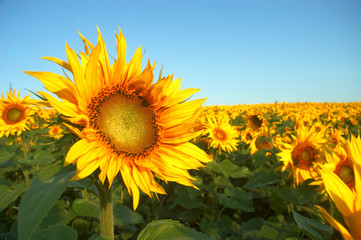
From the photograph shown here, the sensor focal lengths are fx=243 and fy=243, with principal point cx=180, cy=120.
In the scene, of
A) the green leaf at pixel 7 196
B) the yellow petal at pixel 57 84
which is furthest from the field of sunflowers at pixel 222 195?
the yellow petal at pixel 57 84

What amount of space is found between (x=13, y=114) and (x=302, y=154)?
18.2ft

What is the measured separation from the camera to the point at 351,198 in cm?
83

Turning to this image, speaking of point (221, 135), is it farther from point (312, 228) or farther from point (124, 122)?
point (312, 228)

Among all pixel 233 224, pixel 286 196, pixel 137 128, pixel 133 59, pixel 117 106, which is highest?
pixel 133 59

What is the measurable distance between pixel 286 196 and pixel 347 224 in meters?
2.55

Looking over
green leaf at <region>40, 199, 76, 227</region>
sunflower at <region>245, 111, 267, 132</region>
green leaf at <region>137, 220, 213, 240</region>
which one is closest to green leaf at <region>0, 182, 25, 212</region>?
green leaf at <region>40, 199, 76, 227</region>

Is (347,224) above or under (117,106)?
under

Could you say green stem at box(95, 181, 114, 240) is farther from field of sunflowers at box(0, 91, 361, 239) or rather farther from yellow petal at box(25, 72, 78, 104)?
yellow petal at box(25, 72, 78, 104)

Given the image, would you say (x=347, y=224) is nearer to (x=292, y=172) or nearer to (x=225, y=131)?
(x=292, y=172)

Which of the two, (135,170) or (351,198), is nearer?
(351,198)

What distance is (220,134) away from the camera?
18.0 feet

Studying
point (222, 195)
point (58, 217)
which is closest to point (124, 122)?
point (58, 217)

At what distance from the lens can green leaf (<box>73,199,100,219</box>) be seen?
6.77 feet

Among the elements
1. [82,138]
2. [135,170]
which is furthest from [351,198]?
[82,138]
